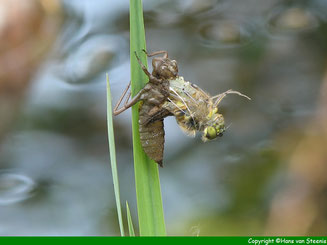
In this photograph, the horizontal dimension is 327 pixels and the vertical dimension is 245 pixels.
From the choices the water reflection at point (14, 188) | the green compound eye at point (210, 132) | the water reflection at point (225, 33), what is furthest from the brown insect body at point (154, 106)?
the water reflection at point (225, 33)

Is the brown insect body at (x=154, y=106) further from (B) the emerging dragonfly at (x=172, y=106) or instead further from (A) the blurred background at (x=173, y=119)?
(A) the blurred background at (x=173, y=119)

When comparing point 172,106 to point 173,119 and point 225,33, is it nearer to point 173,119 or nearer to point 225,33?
point 173,119

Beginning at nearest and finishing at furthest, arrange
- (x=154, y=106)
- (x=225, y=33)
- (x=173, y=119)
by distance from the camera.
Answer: (x=154, y=106) → (x=173, y=119) → (x=225, y=33)

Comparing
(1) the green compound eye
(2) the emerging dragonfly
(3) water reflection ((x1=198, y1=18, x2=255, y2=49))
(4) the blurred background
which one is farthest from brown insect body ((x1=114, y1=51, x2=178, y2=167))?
(3) water reflection ((x1=198, y1=18, x2=255, y2=49))

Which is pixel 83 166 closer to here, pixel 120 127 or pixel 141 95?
pixel 120 127

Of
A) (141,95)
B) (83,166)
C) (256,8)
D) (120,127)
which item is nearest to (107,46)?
(120,127)

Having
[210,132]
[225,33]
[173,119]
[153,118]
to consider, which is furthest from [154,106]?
[225,33]
